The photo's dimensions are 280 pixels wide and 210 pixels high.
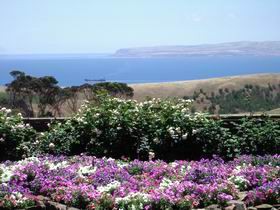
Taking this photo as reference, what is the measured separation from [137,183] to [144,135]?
2940 millimetres

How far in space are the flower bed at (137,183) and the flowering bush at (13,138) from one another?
1538mm

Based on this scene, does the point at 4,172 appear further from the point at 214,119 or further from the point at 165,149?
the point at 214,119

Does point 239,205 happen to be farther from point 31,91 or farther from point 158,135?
point 31,91

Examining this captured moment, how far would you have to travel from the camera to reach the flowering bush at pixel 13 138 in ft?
34.1

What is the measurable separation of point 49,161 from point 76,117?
7.67 feet

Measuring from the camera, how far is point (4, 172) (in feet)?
26.0

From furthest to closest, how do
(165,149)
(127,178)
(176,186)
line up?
(165,149), (127,178), (176,186)

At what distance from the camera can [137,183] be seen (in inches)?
290

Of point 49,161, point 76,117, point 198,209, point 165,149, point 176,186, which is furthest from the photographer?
point 76,117

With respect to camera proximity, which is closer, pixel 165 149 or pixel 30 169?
pixel 30 169

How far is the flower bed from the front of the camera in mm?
6473

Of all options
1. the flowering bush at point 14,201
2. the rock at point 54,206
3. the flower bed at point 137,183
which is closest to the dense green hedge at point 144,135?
the flower bed at point 137,183

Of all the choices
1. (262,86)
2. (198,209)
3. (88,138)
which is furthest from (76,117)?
(262,86)

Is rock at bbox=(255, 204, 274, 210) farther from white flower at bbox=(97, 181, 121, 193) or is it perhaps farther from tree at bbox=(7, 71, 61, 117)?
tree at bbox=(7, 71, 61, 117)
